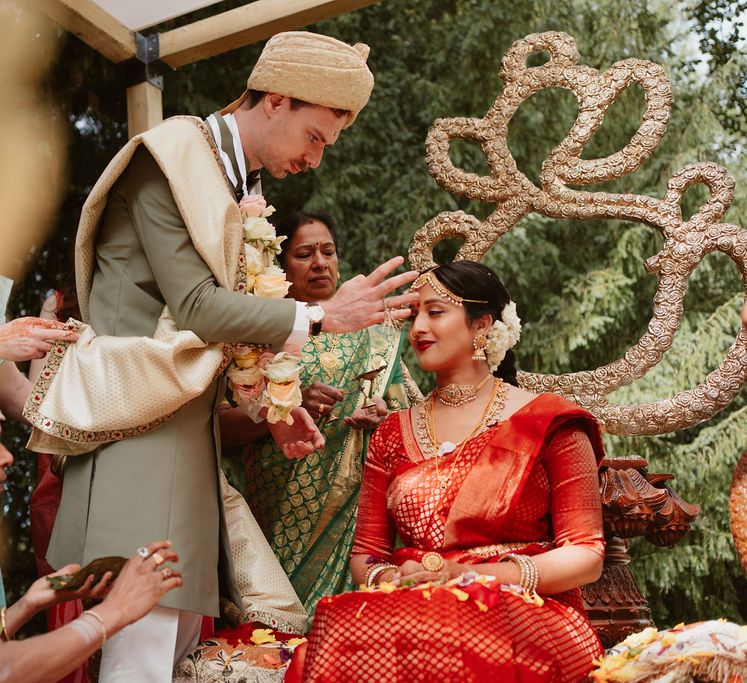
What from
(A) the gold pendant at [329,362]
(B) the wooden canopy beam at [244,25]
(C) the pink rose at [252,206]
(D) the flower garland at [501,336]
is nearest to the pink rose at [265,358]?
(C) the pink rose at [252,206]

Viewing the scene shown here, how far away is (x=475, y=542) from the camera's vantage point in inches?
110

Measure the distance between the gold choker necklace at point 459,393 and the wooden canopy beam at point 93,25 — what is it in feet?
7.58

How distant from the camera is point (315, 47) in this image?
9.53 ft

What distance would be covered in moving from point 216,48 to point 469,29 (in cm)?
387

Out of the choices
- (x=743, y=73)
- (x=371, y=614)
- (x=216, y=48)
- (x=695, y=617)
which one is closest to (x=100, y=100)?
(x=216, y=48)

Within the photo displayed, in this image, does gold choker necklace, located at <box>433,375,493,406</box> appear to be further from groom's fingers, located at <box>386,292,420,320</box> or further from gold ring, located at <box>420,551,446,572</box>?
gold ring, located at <box>420,551,446,572</box>

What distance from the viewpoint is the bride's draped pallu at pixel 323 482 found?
3.58 meters

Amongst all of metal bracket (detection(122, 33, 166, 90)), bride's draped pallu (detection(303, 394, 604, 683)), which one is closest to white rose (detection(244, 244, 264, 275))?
bride's draped pallu (detection(303, 394, 604, 683))

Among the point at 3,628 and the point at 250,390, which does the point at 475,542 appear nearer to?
the point at 250,390

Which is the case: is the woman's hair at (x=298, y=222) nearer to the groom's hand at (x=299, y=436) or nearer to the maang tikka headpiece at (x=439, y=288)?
the maang tikka headpiece at (x=439, y=288)

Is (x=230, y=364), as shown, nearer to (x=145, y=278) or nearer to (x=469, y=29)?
(x=145, y=278)

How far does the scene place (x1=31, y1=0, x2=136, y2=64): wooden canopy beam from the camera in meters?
4.11

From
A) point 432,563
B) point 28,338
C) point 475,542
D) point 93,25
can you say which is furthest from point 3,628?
point 93,25

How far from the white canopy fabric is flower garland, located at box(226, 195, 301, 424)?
6.45ft
